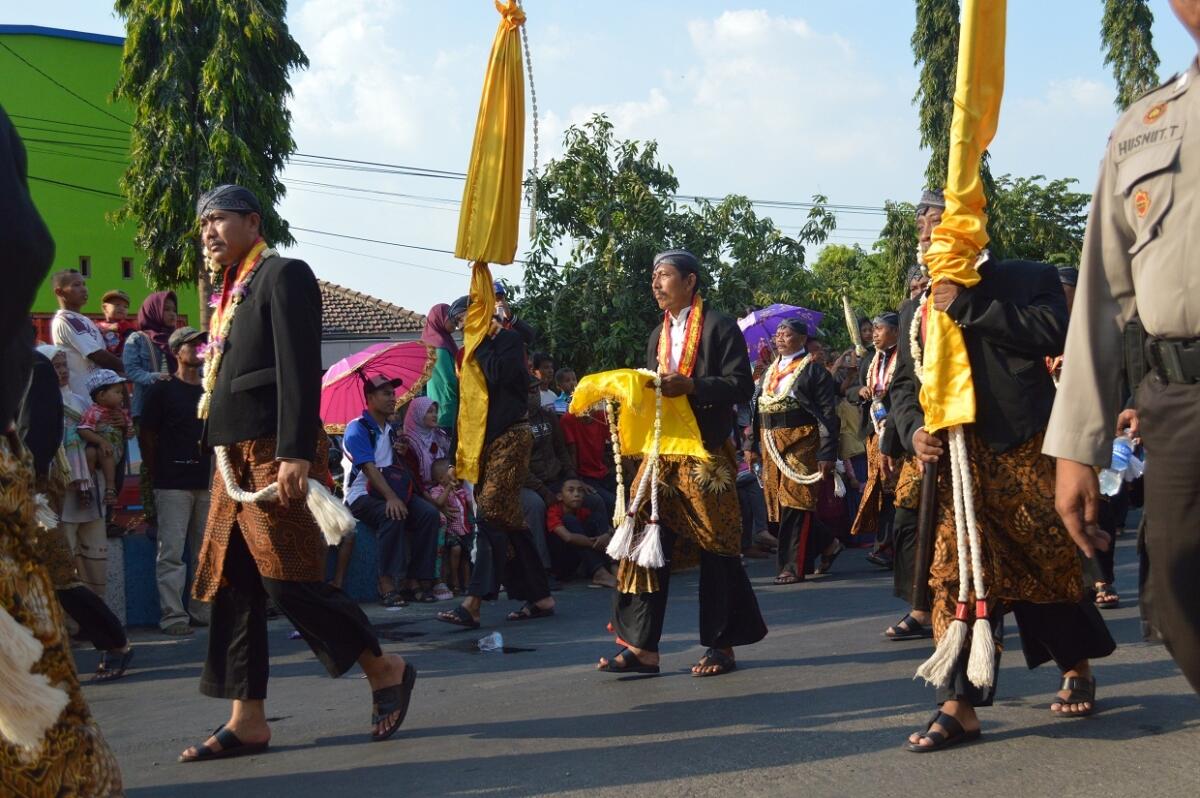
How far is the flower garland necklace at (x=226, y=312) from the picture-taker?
18.5 ft

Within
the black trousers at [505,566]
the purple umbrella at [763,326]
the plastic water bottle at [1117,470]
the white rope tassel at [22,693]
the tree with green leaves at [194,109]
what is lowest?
the black trousers at [505,566]

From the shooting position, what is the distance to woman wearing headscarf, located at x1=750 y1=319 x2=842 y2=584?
11.7m

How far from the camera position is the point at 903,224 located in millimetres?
39281

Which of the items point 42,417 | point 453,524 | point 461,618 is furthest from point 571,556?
point 42,417

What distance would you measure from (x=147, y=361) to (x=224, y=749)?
539 centimetres

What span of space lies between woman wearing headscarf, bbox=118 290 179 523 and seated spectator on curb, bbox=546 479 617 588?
3454 millimetres

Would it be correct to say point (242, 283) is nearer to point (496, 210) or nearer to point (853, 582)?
point (496, 210)

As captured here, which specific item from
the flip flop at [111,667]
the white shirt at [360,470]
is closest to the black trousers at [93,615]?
the flip flop at [111,667]

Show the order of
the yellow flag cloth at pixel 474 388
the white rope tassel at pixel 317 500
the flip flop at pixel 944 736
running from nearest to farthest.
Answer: the flip flop at pixel 944 736 < the white rope tassel at pixel 317 500 < the yellow flag cloth at pixel 474 388

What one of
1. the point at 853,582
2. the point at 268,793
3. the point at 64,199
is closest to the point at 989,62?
the point at 268,793

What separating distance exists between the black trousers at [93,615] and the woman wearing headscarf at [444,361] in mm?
3246

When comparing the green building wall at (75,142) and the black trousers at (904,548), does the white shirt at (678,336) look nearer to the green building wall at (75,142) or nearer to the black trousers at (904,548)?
the black trousers at (904,548)

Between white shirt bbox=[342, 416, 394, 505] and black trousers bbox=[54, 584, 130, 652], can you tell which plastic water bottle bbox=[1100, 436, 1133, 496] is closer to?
white shirt bbox=[342, 416, 394, 505]

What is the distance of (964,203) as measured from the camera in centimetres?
545
